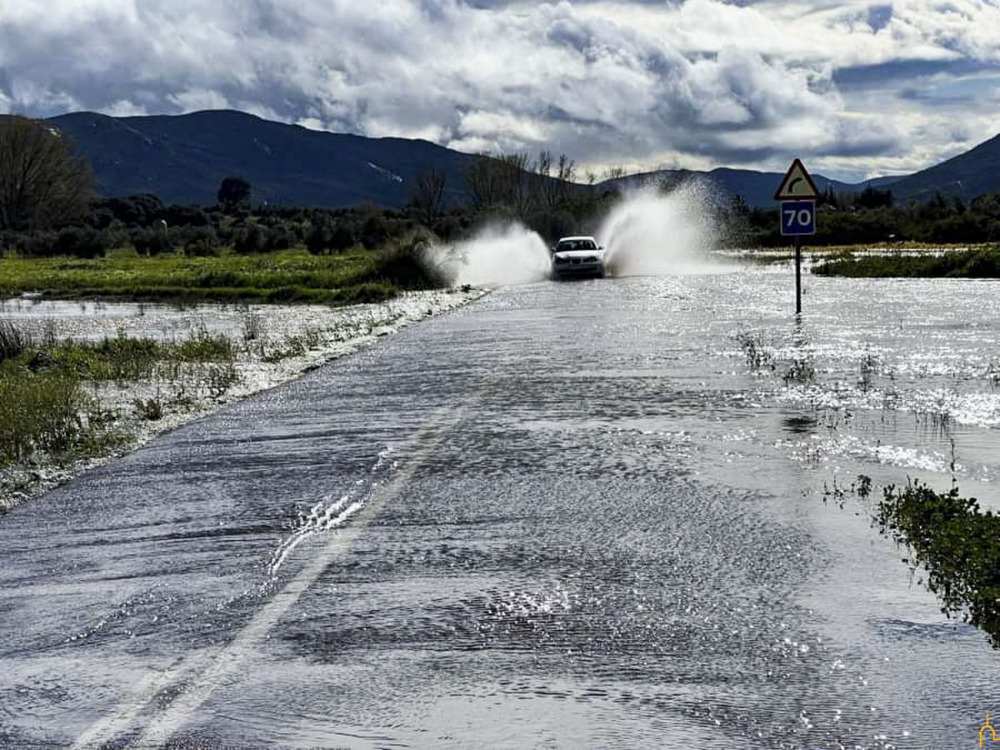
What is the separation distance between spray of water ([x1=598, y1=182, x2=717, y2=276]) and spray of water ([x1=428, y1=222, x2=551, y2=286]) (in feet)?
11.1

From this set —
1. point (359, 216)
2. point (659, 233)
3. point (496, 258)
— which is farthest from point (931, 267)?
point (359, 216)

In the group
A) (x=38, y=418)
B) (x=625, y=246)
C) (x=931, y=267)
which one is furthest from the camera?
(x=625, y=246)

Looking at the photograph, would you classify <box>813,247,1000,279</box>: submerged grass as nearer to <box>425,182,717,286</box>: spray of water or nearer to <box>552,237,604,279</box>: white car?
<box>425,182,717,286</box>: spray of water

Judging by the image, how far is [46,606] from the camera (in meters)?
6.96

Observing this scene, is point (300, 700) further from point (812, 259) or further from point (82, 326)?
point (812, 259)

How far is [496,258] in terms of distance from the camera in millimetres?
58781

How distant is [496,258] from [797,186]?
1315 inches

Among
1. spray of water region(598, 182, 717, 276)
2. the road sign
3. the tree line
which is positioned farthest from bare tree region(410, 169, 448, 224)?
the road sign

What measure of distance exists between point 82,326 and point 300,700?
29.2 m

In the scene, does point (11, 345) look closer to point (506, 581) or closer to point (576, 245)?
point (506, 581)

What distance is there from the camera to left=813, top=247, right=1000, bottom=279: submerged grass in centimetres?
4391

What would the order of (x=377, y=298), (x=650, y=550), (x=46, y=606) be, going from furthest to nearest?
(x=377, y=298) < (x=650, y=550) < (x=46, y=606)

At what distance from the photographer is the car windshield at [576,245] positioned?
49.9m

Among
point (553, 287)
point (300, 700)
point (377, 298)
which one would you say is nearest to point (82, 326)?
point (377, 298)
